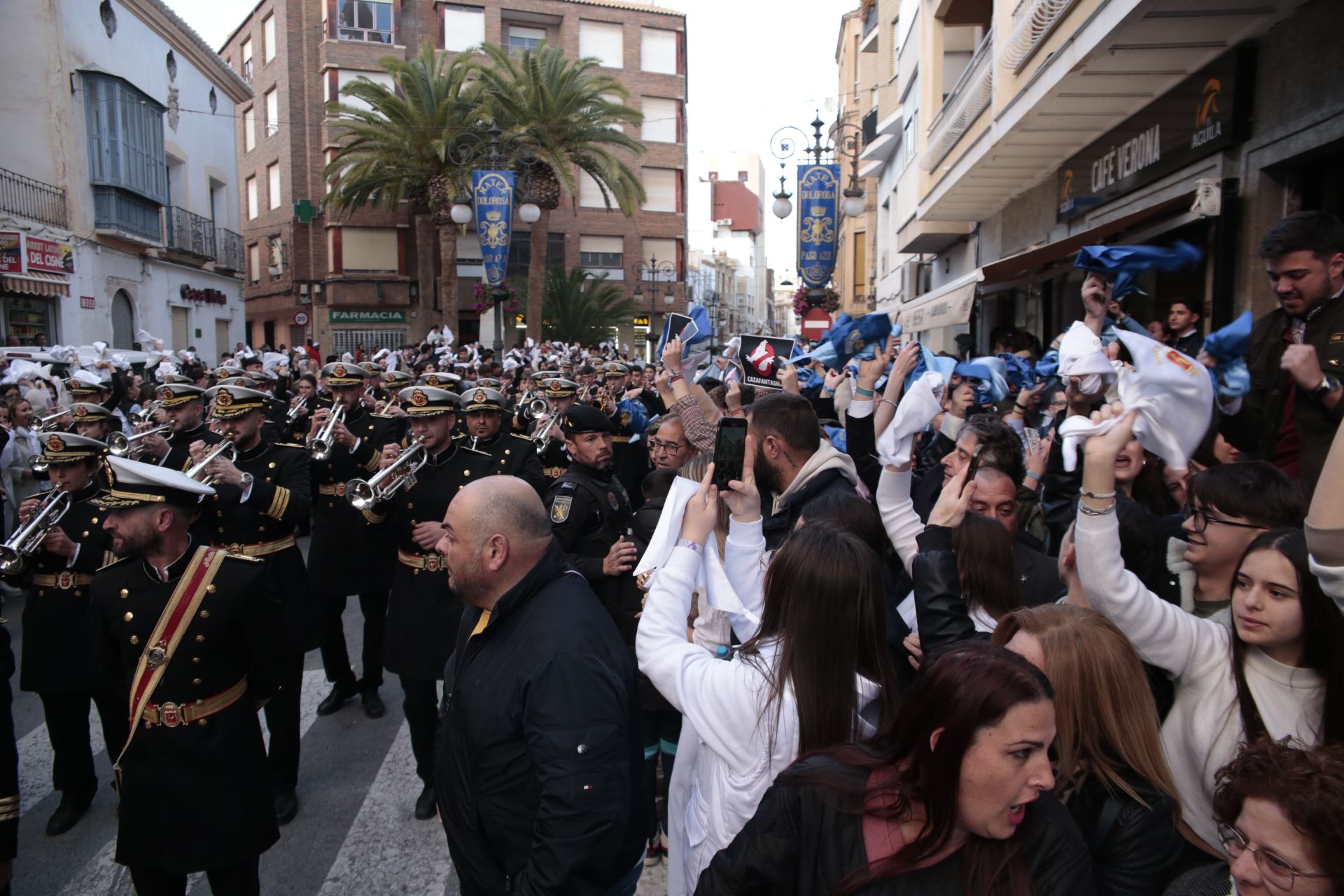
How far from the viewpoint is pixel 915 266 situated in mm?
25672

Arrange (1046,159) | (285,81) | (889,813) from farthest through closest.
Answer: (285,81)
(1046,159)
(889,813)

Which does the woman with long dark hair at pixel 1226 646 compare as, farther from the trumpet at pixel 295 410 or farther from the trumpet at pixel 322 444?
the trumpet at pixel 295 410

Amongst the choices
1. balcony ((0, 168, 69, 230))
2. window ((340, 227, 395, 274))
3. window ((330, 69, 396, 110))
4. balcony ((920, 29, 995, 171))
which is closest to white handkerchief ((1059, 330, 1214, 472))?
balcony ((920, 29, 995, 171))

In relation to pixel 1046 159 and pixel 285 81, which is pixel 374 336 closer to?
pixel 285 81

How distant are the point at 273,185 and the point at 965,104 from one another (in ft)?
122

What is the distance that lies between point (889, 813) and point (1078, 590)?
52.0 inches

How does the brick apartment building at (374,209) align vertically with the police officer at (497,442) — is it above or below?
above

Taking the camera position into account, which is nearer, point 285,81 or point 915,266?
point 915,266

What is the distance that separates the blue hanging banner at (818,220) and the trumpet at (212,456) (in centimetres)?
1439

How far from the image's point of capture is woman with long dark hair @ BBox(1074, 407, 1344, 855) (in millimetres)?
2035

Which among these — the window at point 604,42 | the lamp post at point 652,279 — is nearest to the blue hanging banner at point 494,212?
the lamp post at point 652,279

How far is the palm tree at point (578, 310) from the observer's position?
1409 inches

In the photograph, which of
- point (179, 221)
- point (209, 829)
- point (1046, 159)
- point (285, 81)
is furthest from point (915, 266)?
point (285, 81)

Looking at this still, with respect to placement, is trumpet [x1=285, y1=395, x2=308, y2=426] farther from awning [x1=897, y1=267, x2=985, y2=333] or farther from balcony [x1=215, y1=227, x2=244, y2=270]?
balcony [x1=215, y1=227, x2=244, y2=270]
